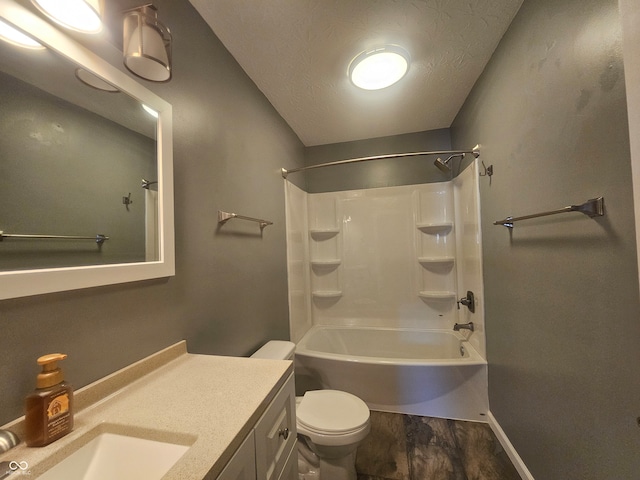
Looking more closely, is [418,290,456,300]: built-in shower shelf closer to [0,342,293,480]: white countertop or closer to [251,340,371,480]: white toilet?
[251,340,371,480]: white toilet

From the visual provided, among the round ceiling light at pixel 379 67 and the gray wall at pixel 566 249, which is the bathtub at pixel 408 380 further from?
the round ceiling light at pixel 379 67

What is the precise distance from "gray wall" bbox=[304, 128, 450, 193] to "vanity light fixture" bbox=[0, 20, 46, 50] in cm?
192

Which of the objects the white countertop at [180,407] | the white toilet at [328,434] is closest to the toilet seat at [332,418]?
the white toilet at [328,434]

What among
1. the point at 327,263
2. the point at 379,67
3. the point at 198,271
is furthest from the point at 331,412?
the point at 379,67

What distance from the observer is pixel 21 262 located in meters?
0.57

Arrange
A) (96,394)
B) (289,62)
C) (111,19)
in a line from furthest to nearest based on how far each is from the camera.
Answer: (289,62) → (111,19) → (96,394)

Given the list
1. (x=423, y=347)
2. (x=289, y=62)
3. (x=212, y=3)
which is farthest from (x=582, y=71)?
(x=423, y=347)

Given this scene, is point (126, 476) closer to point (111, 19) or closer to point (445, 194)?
point (111, 19)

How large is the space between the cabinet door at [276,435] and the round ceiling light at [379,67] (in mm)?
1756

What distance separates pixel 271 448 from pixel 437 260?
224cm

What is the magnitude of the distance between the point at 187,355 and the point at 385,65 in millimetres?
1925

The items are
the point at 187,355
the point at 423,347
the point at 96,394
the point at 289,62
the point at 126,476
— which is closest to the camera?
the point at 126,476

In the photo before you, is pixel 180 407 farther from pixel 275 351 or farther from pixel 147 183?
pixel 275 351

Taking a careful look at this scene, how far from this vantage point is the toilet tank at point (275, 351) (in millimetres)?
1400
